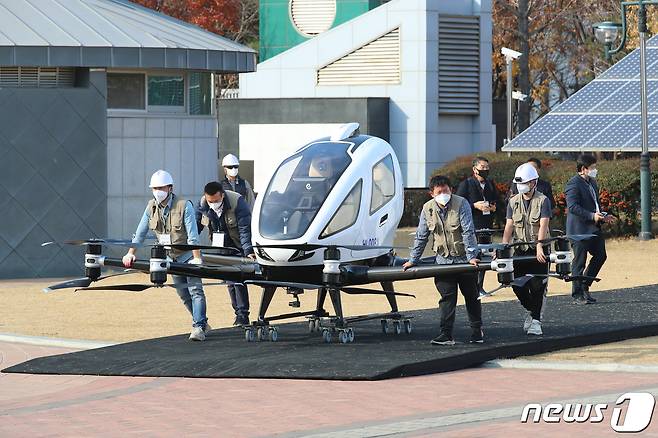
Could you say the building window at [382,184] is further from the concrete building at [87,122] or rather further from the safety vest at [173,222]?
the concrete building at [87,122]

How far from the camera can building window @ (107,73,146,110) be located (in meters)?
26.4

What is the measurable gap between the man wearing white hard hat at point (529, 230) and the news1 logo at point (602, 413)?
12.8 feet

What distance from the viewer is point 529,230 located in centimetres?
1669

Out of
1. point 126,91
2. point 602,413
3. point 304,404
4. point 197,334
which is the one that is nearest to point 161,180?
point 197,334

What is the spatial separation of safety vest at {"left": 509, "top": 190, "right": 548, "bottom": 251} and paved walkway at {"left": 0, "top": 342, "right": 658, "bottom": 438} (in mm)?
2795

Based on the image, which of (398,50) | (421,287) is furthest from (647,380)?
(398,50)

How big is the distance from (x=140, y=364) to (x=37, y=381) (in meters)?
0.96

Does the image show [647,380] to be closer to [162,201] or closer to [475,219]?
[162,201]

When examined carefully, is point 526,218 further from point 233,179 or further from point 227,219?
point 233,179

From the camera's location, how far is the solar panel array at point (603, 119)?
34.0 m

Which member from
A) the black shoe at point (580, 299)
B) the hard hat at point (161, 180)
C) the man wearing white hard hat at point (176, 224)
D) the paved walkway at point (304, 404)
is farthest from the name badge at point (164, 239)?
the black shoe at point (580, 299)

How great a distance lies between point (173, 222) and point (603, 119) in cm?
2077

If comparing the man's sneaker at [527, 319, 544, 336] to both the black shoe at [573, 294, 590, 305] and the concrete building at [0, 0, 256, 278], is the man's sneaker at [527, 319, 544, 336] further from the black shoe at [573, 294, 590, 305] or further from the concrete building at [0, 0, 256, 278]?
the concrete building at [0, 0, 256, 278]

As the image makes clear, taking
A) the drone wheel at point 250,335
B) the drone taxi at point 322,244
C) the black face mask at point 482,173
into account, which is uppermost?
the black face mask at point 482,173
